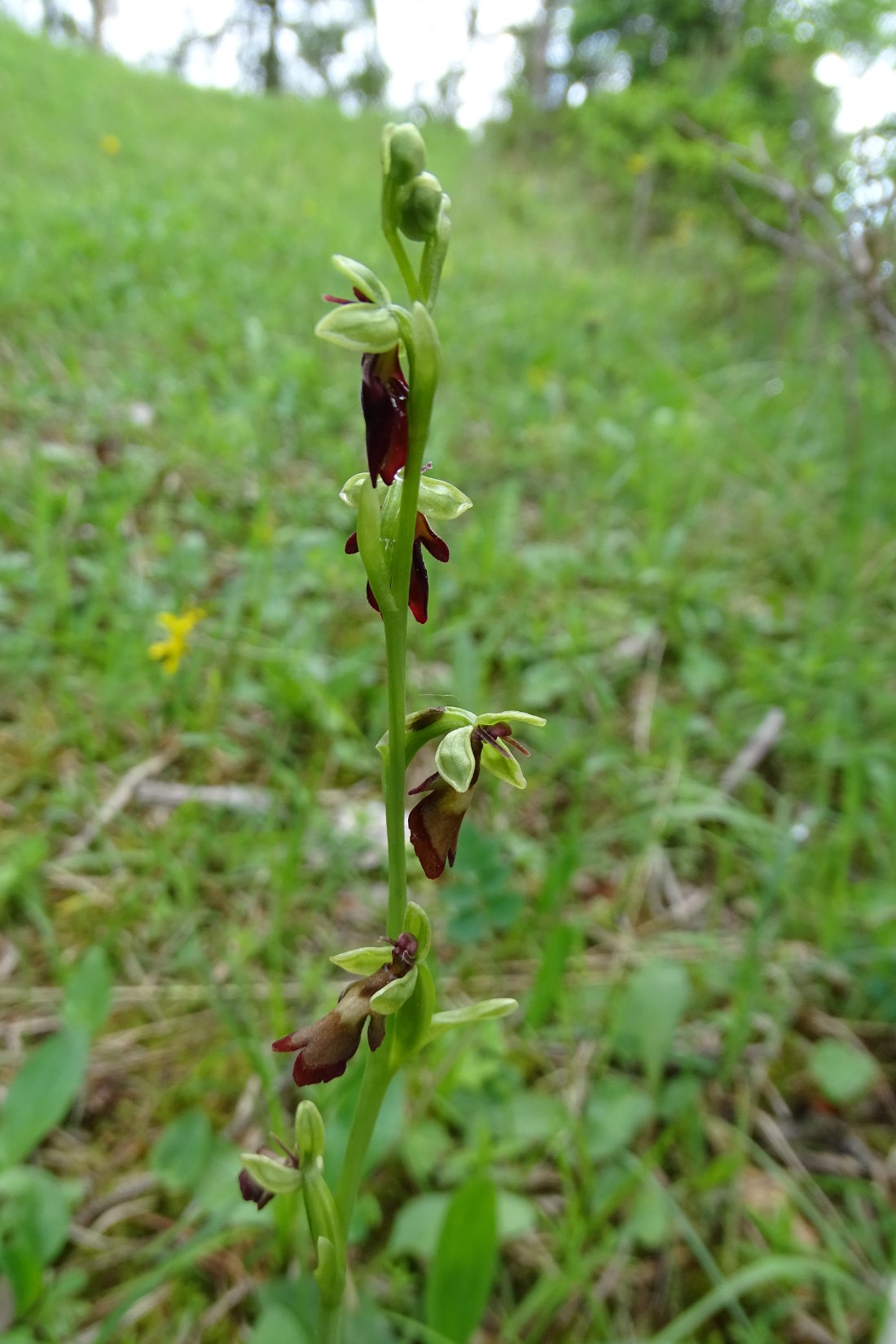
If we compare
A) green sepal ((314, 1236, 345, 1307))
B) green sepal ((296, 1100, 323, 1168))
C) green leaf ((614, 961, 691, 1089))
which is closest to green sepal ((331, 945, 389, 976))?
green sepal ((296, 1100, 323, 1168))

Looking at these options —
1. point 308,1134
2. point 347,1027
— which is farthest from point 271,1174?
point 347,1027

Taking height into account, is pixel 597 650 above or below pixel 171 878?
above

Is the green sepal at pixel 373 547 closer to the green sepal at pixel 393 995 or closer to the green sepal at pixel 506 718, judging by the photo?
the green sepal at pixel 506 718

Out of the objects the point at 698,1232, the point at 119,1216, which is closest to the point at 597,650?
the point at 698,1232

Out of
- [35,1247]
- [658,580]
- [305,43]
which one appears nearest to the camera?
[35,1247]

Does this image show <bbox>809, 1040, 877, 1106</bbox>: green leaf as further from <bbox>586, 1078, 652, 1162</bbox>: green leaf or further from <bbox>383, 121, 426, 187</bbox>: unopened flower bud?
<bbox>383, 121, 426, 187</bbox>: unopened flower bud

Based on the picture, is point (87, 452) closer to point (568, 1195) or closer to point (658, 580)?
point (658, 580)
